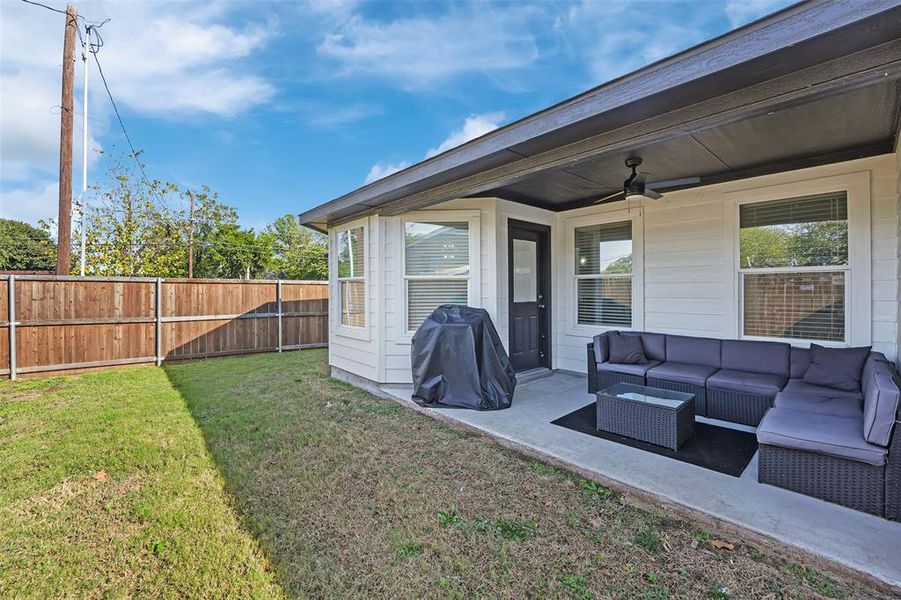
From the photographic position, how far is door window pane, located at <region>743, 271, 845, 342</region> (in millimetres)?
3752

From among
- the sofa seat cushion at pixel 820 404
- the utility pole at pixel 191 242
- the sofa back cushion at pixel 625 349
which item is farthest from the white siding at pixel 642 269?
the utility pole at pixel 191 242

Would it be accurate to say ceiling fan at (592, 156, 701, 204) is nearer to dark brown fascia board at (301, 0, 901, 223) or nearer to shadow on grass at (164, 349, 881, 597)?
dark brown fascia board at (301, 0, 901, 223)

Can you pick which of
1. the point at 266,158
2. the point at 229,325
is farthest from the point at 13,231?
the point at 229,325

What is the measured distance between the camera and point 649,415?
321 centimetres

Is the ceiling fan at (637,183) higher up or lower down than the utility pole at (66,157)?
lower down

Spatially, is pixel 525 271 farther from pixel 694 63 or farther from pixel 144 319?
pixel 144 319

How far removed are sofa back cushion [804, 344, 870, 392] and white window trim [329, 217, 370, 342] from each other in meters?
4.72

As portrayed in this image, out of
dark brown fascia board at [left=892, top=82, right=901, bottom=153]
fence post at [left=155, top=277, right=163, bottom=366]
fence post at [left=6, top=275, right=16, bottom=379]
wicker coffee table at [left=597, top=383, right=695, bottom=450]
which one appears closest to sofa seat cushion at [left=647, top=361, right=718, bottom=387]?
wicker coffee table at [left=597, top=383, right=695, bottom=450]

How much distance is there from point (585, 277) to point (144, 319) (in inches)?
317

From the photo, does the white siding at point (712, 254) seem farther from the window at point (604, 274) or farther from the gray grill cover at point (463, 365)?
the gray grill cover at point (463, 365)

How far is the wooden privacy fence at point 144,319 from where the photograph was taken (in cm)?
627

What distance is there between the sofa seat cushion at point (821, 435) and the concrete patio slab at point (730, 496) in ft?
1.03

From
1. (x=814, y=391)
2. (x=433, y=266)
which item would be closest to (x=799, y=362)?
(x=814, y=391)

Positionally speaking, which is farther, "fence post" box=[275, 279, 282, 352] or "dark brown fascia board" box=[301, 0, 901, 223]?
"fence post" box=[275, 279, 282, 352]
